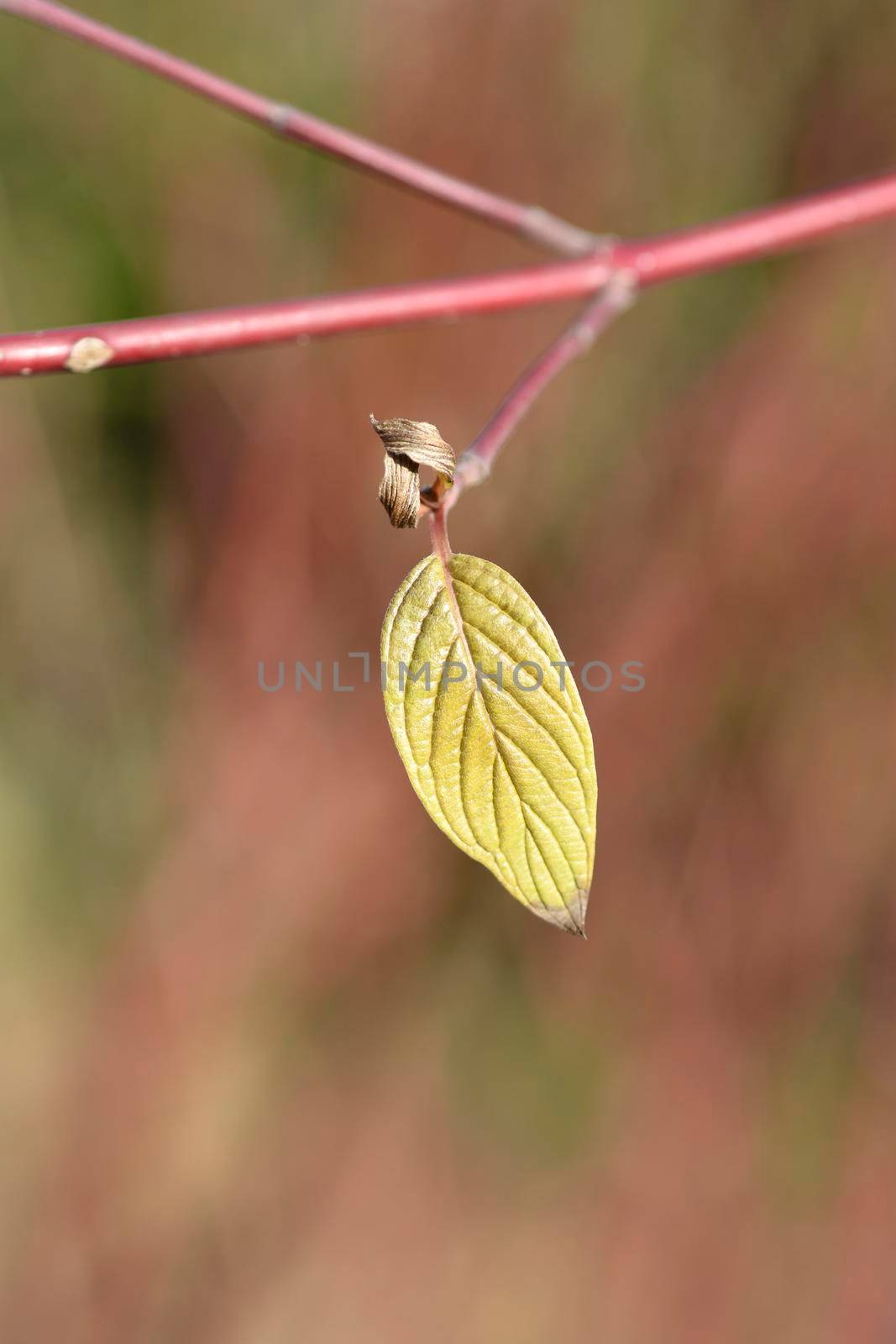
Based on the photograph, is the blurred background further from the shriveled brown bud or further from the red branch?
the shriveled brown bud

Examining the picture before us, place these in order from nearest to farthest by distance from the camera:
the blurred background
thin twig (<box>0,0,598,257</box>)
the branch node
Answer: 1. the branch node
2. thin twig (<box>0,0,598,257</box>)
3. the blurred background

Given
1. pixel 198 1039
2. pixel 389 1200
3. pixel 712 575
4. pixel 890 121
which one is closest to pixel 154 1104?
pixel 198 1039

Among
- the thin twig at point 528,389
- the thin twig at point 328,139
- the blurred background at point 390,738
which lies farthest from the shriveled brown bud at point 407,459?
the blurred background at point 390,738

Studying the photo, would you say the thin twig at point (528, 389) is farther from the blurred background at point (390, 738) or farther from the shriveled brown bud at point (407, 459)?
the blurred background at point (390, 738)

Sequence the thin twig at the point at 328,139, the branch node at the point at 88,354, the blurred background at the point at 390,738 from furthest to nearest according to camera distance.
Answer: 1. the blurred background at the point at 390,738
2. the thin twig at the point at 328,139
3. the branch node at the point at 88,354

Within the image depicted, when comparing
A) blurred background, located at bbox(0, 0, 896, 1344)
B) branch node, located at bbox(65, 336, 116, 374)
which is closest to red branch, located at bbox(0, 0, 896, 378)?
branch node, located at bbox(65, 336, 116, 374)

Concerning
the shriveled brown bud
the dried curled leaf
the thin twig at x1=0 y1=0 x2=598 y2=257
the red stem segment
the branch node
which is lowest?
the dried curled leaf
